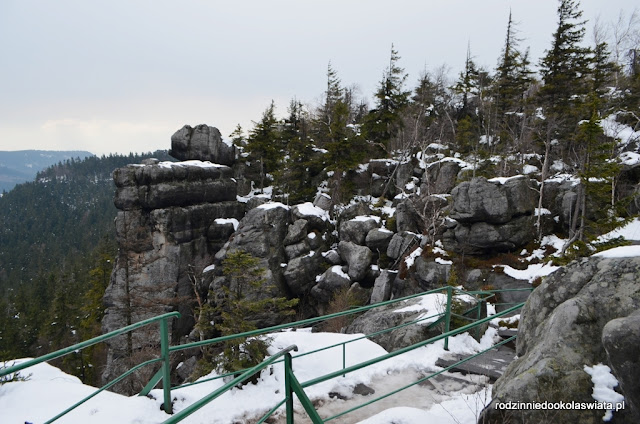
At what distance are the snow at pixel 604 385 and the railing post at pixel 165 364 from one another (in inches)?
193

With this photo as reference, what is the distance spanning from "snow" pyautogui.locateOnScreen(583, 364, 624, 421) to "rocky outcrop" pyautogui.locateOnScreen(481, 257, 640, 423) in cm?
4

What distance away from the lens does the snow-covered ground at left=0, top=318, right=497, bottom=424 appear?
4.52 meters

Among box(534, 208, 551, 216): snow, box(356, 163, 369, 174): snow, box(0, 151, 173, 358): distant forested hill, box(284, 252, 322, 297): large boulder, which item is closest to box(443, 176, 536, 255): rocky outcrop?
box(534, 208, 551, 216): snow

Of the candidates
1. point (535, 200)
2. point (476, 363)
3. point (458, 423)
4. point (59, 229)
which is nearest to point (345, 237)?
point (535, 200)

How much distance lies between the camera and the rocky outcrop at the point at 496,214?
22.5 metres

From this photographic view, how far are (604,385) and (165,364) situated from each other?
5.16 meters

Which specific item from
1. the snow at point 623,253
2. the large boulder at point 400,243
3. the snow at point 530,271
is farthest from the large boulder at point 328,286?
the snow at point 623,253

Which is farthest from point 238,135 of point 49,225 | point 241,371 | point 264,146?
point 49,225

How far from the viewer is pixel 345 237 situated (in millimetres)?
30062

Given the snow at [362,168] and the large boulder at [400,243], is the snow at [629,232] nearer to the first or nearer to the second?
the large boulder at [400,243]

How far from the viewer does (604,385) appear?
326cm

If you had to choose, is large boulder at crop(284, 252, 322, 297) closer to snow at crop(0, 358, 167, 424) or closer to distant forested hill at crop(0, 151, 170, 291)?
snow at crop(0, 358, 167, 424)

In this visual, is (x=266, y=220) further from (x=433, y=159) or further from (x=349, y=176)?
(x=433, y=159)

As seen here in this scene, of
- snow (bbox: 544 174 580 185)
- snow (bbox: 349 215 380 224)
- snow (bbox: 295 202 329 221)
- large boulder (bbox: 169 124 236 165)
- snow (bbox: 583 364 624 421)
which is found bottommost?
snow (bbox: 349 215 380 224)
